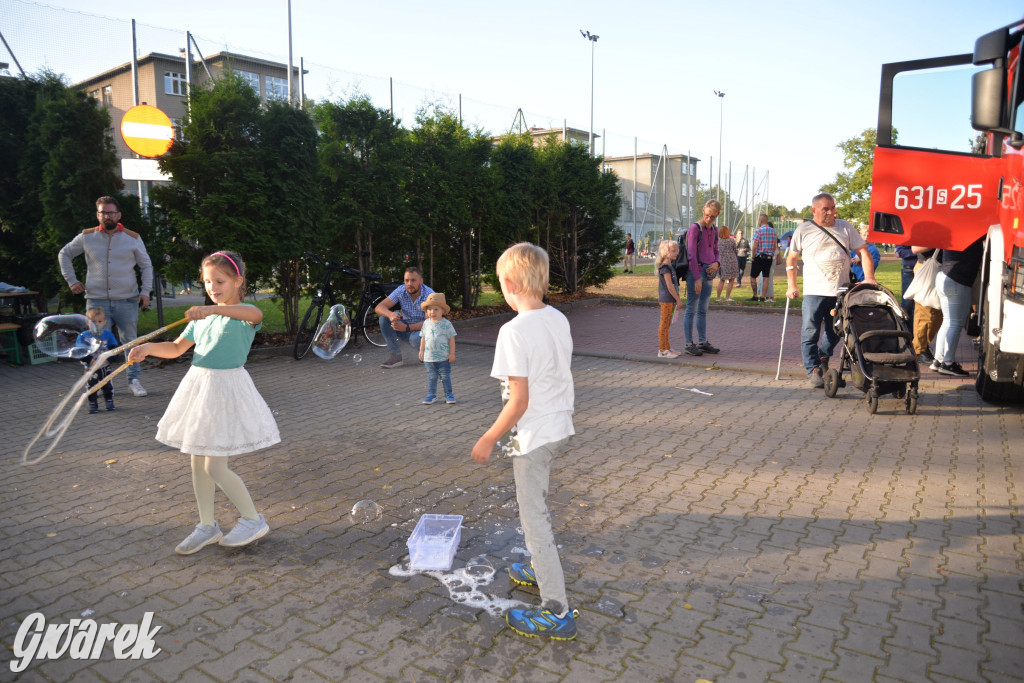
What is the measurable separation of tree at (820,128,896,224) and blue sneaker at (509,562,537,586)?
31.7m

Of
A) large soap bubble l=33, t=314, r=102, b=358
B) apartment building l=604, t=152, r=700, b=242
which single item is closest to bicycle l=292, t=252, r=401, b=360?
large soap bubble l=33, t=314, r=102, b=358

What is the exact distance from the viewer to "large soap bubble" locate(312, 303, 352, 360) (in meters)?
7.90

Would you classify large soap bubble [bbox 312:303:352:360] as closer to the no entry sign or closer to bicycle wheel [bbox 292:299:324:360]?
bicycle wheel [bbox 292:299:324:360]

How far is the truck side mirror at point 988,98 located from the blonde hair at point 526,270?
485 cm

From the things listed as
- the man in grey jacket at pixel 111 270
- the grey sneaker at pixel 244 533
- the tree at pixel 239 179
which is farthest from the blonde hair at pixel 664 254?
the grey sneaker at pixel 244 533

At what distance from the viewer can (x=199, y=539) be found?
421 centimetres

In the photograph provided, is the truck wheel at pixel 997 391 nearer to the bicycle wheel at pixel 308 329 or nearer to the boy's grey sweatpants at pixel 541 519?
the boy's grey sweatpants at pixel 541 519

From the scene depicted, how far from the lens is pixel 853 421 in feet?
23.8

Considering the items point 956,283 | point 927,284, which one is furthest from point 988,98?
point 927,284

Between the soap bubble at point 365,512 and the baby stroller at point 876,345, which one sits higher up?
the baby stroller at point 876,345

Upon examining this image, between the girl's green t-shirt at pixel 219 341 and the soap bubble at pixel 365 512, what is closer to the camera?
the girl's green t-shirt at pixel 219 341

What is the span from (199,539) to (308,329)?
8009 mm

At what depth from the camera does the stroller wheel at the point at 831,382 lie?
8180 mm

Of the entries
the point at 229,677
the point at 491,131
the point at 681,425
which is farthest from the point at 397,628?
the point at 491,131
